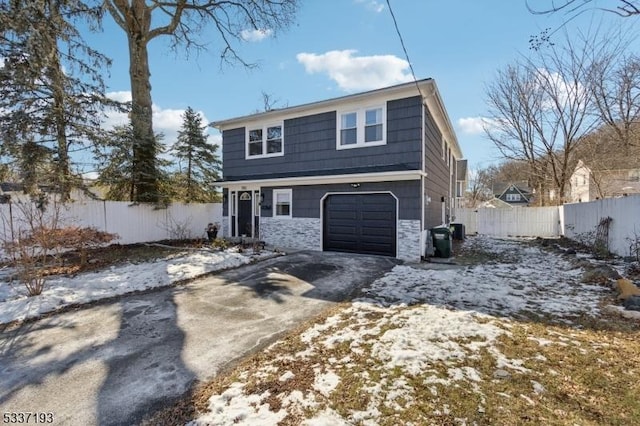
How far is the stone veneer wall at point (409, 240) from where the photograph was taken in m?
8.85

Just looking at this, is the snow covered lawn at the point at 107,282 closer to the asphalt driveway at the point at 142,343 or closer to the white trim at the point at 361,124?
the asphalt driveway at the point at 142,343

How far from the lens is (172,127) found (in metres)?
20.4

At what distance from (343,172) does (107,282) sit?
21.7 ft

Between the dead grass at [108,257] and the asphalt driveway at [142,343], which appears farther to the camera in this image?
the dead grass at [108,257]

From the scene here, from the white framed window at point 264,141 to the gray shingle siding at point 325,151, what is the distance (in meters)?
0.22

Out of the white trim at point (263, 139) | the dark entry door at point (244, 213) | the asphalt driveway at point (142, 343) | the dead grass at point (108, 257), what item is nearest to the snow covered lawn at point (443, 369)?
the asphalt driveway at point (142, 343)

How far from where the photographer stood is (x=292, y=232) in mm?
11156

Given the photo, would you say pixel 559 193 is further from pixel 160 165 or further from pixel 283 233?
pixel 160 165

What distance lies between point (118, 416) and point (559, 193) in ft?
75.3

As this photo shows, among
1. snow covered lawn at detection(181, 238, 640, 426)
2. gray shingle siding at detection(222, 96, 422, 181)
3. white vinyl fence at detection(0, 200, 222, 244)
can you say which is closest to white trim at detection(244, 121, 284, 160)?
gray shingle siding at detection(222, 96, 422, 181)

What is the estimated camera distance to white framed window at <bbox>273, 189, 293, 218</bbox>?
11273 millimetres

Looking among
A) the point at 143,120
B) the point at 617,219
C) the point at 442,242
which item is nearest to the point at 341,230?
the point at 442,242

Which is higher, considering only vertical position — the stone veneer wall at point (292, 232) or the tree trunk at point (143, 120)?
the tree trunk at point (143, 120)

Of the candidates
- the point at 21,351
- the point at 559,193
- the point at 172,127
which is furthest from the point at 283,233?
the point at 559,193
